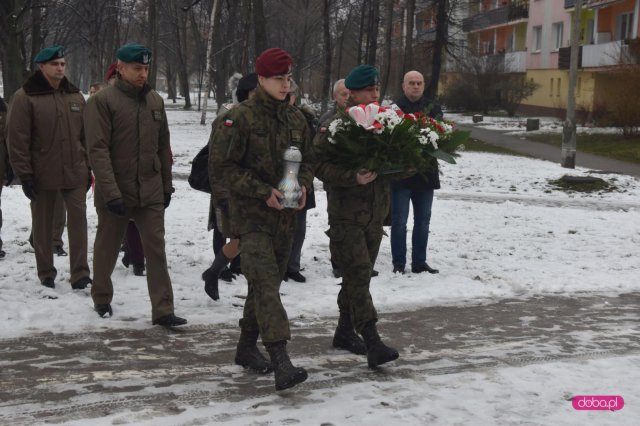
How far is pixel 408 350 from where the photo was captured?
19.6ft

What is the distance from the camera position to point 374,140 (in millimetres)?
5492

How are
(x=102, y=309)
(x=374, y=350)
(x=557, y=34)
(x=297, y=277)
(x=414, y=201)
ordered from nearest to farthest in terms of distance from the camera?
(x=374, y=350) < (x=102, y=309) < (x=297, y=277) < (x=414, y=201) < (x=557, y=34)

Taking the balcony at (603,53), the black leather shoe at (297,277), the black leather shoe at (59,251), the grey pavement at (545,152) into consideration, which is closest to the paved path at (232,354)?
the black leather shoe at (297,277)

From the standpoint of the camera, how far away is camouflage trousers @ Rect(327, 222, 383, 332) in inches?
215

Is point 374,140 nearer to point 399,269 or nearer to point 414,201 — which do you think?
point 414,201

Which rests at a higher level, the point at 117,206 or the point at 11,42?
the point at 11,42

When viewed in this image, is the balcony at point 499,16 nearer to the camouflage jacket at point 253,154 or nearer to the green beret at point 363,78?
the green beret at point 363,78

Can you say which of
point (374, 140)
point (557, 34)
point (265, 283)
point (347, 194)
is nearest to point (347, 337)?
point (347, 194)

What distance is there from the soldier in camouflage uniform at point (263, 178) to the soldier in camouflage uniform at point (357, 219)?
0.51 meters

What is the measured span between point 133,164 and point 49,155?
56.5 inches

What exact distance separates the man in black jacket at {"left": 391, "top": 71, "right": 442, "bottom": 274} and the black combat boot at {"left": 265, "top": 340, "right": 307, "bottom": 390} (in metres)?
3.74

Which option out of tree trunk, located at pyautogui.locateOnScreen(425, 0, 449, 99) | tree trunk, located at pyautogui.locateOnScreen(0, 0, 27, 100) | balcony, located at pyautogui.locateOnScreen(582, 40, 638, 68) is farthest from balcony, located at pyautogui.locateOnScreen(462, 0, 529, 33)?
tree trunk, located at pyautogui.locateOnScreen(0, 0, 27, 100)

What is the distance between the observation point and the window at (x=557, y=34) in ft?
149

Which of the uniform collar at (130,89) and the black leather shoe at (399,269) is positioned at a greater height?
the uniform collar at (130,89)
